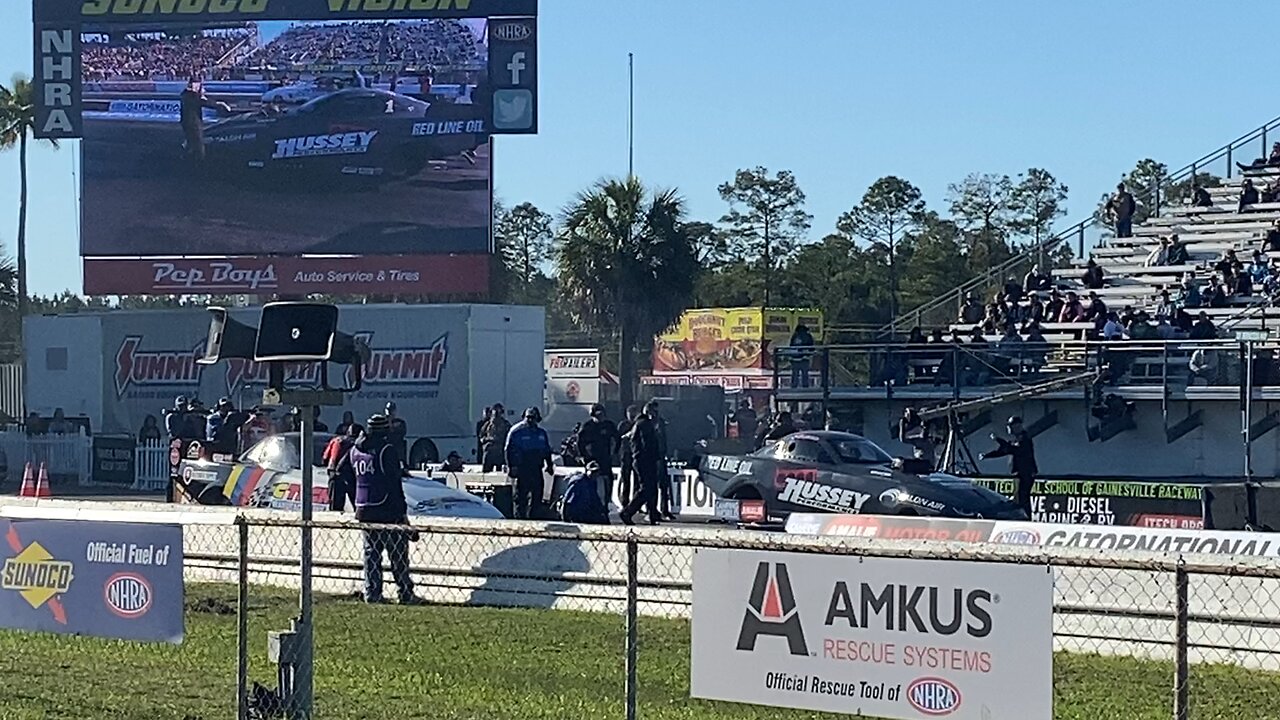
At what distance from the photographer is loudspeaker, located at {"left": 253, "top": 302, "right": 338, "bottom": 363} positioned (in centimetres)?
1004

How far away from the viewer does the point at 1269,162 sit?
42.2 meters

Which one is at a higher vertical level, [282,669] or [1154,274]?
[1154,274]

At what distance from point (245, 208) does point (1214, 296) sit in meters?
21.3

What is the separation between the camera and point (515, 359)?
39188 millimetres

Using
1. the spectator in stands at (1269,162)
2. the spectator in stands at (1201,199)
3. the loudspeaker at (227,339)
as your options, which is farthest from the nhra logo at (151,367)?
the loudspeaker at (227,339)

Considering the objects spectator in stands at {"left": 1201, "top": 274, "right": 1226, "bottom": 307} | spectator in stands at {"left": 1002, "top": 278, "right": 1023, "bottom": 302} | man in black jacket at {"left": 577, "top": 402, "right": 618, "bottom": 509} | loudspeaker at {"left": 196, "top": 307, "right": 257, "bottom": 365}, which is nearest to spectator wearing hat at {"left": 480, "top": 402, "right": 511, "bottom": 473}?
man in black jacket at {"left": 577, "top": 402, "right": 618, "bottom": 509}

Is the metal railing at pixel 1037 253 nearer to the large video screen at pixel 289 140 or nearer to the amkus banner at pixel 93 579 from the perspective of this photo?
the large video screen at pixel 289 140

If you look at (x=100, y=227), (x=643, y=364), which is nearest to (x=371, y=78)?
(x=100, y=227)

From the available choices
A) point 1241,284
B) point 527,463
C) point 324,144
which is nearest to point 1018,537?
point 527,463

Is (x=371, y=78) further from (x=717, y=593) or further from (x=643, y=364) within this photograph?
(x=717, y=593)

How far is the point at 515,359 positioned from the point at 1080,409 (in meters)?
12.2

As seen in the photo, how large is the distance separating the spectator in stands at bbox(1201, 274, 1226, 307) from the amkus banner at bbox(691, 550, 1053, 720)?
28.3 m

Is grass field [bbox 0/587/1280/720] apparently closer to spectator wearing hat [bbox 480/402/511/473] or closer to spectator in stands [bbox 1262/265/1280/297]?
spectator wearing hat [bbox 480/402/511/473]

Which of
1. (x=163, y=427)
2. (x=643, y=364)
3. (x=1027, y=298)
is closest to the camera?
(x=1027, y=298)
